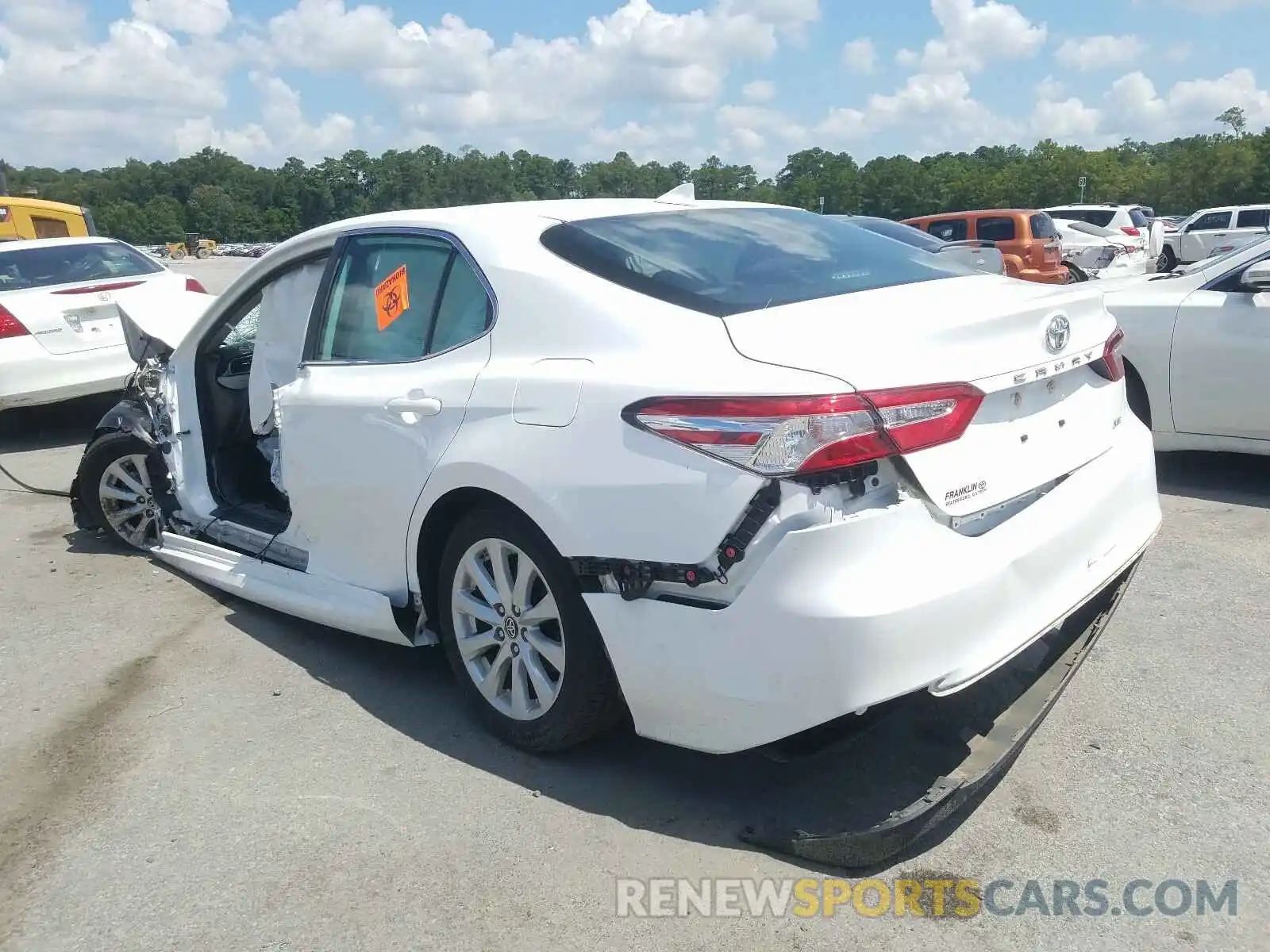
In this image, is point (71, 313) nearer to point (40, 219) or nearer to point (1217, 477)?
point (1217, 477)

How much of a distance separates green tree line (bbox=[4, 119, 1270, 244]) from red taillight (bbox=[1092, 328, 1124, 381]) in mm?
25225

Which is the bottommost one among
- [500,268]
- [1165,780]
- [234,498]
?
[1165,780]

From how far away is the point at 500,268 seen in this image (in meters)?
3.36

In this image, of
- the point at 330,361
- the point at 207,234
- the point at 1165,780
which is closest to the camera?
the point at 1165,780

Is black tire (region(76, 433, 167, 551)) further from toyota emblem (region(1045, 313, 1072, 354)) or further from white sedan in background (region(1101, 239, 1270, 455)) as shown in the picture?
white sedan in background (region(1101, 239, 1270, 455))

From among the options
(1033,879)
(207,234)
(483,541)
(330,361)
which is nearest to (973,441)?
(1033,879)

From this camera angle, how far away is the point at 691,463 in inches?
104

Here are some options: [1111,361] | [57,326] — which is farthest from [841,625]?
[57,326]

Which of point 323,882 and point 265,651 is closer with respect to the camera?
point 323,882

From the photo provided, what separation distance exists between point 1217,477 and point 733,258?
4.37 metres

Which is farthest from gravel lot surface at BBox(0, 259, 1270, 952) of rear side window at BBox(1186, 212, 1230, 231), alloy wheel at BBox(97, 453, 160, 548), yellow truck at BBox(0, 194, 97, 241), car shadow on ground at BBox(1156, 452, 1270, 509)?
rear side window at BBox(1186, 212, 1230, 231)

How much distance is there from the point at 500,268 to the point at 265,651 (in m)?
1.99

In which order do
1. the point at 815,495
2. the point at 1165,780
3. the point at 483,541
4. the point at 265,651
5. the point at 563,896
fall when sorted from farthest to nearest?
the point at 265,651 < the point at 483,541 < the point at 1165,780 < the point at 563,896 < the point at 815,495

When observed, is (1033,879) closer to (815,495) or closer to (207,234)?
(815,495)
